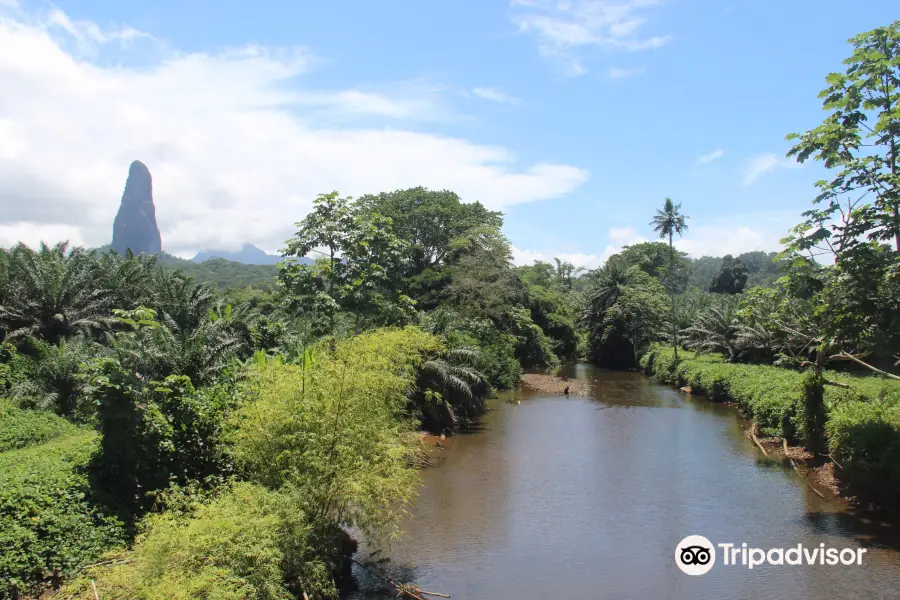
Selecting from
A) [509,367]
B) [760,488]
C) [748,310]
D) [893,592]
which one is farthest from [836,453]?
[509,367]

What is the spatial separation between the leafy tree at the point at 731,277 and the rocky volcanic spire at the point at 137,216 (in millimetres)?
131532

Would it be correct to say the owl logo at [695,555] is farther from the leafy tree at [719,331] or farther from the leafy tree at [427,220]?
the leafy tree at [427,220]

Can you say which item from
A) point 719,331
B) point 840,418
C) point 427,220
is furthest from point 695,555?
point 427,220

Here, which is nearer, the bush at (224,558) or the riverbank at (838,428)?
the bush at (224,558)

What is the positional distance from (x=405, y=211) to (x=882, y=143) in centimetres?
3251

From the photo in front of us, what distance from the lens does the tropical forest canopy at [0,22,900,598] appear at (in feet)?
24.3

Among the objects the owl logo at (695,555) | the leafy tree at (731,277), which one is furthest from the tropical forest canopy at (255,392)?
the leafy tree at (731,277)

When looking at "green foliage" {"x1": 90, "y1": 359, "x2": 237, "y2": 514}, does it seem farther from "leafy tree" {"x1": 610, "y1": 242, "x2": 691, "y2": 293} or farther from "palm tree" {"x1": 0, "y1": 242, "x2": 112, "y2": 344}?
"leafy tree" {"x1": 610, "y1": 242, "x2": 691, "y2": 293}

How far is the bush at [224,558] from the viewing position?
20.1 ft

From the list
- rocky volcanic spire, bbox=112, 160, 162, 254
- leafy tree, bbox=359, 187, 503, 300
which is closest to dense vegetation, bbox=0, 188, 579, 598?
leafy tree, bbox=359, 187, 503, 300

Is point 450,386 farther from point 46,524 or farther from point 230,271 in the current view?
point 230,271

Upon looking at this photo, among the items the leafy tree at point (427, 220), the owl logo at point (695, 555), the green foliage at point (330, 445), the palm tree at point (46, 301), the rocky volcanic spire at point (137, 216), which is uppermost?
the rocky volcanic spire at point (137, 216)

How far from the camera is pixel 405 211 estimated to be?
139ft

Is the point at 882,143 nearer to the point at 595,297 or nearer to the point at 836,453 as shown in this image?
the point at 836,453
